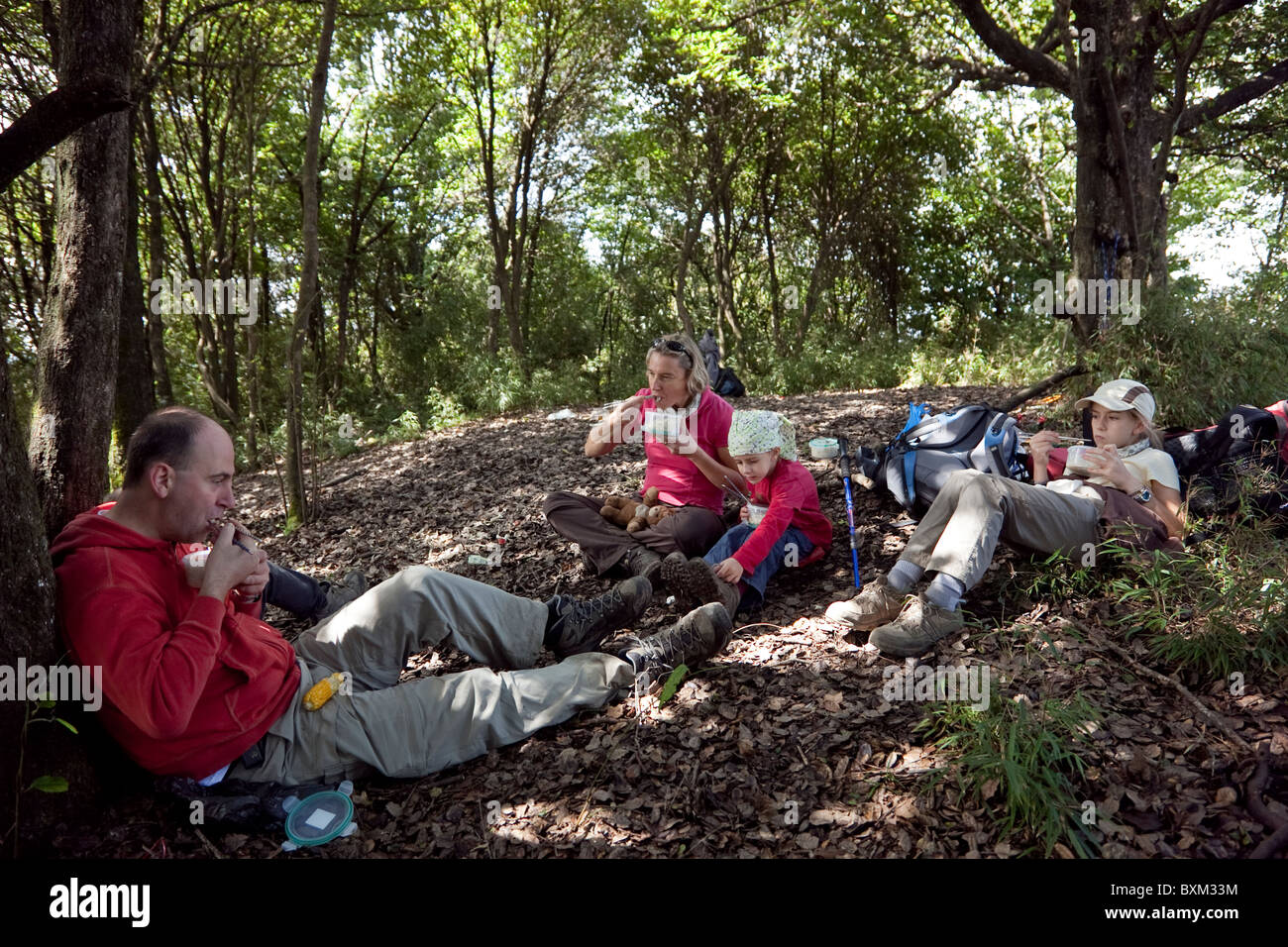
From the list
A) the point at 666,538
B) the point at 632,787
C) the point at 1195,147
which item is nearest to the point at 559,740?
the point at 632,787

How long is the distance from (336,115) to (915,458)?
17888 millimetres

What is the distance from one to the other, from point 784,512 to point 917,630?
3.26ft

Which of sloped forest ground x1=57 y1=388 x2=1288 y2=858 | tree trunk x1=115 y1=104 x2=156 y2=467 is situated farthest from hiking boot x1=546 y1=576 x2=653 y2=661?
tree trunk x1=115 y1=104 x2=156 y2=467

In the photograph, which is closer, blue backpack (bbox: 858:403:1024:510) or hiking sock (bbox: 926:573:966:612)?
hiking sock (bbox: 926:573:966:612)

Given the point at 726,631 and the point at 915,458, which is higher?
the point at 915,458

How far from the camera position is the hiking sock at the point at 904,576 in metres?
3.56

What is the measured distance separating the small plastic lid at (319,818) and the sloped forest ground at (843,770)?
0.15ft

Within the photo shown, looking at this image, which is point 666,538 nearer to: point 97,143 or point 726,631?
point 726,631

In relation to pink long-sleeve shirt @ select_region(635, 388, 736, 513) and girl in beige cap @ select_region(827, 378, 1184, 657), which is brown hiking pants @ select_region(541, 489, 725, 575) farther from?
girl in beige cap @ select_region(827, 378, 1184, 657)

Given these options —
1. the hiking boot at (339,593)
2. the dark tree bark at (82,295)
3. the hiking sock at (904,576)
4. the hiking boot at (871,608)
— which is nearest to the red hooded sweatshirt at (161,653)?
the dark tree bark at (82,295)

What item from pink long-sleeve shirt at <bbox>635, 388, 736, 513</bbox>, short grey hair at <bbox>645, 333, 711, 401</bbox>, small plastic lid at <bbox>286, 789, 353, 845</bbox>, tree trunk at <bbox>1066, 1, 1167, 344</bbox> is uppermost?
tree trunk at <bbox>1066, 1, 1167, 344</bbox>

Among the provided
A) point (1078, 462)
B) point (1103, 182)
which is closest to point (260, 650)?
point (1078, 462)

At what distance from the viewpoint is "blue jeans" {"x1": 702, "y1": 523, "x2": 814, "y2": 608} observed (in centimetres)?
403

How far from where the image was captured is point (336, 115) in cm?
1734
